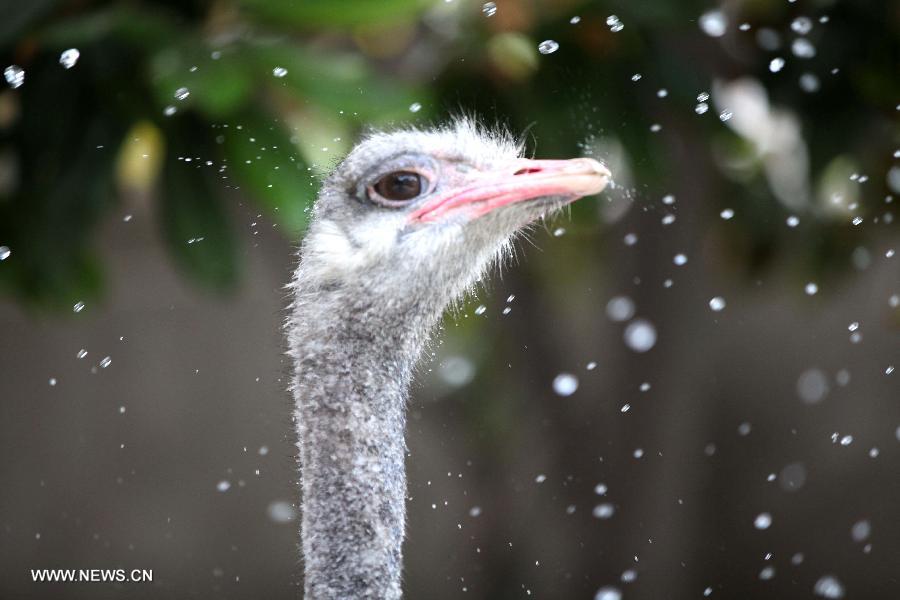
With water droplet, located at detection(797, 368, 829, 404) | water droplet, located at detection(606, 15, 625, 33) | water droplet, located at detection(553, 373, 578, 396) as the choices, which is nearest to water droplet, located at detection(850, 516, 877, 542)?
water droplet, located at detection(797, 368, 829, 404)

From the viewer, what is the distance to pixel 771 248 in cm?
→ 245

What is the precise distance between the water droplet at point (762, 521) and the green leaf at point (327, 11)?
73.8 inches

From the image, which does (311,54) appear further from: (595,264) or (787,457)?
(787,457)

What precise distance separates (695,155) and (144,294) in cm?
121

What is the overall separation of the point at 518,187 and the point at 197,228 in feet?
2.08

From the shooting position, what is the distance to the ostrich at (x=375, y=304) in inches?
48.8

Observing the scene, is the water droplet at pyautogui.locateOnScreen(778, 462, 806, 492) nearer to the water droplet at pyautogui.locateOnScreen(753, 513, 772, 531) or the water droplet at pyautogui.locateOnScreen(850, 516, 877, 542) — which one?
the water droplet at pyautogui.locateOnScreen(753, 513, 772, 531)

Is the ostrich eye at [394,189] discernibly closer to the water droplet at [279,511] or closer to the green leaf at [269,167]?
the green leaf at [269,167]

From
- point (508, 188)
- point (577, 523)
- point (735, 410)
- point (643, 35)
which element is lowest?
point (508, 188)

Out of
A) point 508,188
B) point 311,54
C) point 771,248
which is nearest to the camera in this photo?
point 508,188

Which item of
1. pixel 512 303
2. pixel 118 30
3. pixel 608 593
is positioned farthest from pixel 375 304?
pixel 608 593

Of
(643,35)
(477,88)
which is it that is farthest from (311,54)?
(643,35)

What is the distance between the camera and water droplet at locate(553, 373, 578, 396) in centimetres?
276

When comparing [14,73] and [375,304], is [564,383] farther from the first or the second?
[375,304]
